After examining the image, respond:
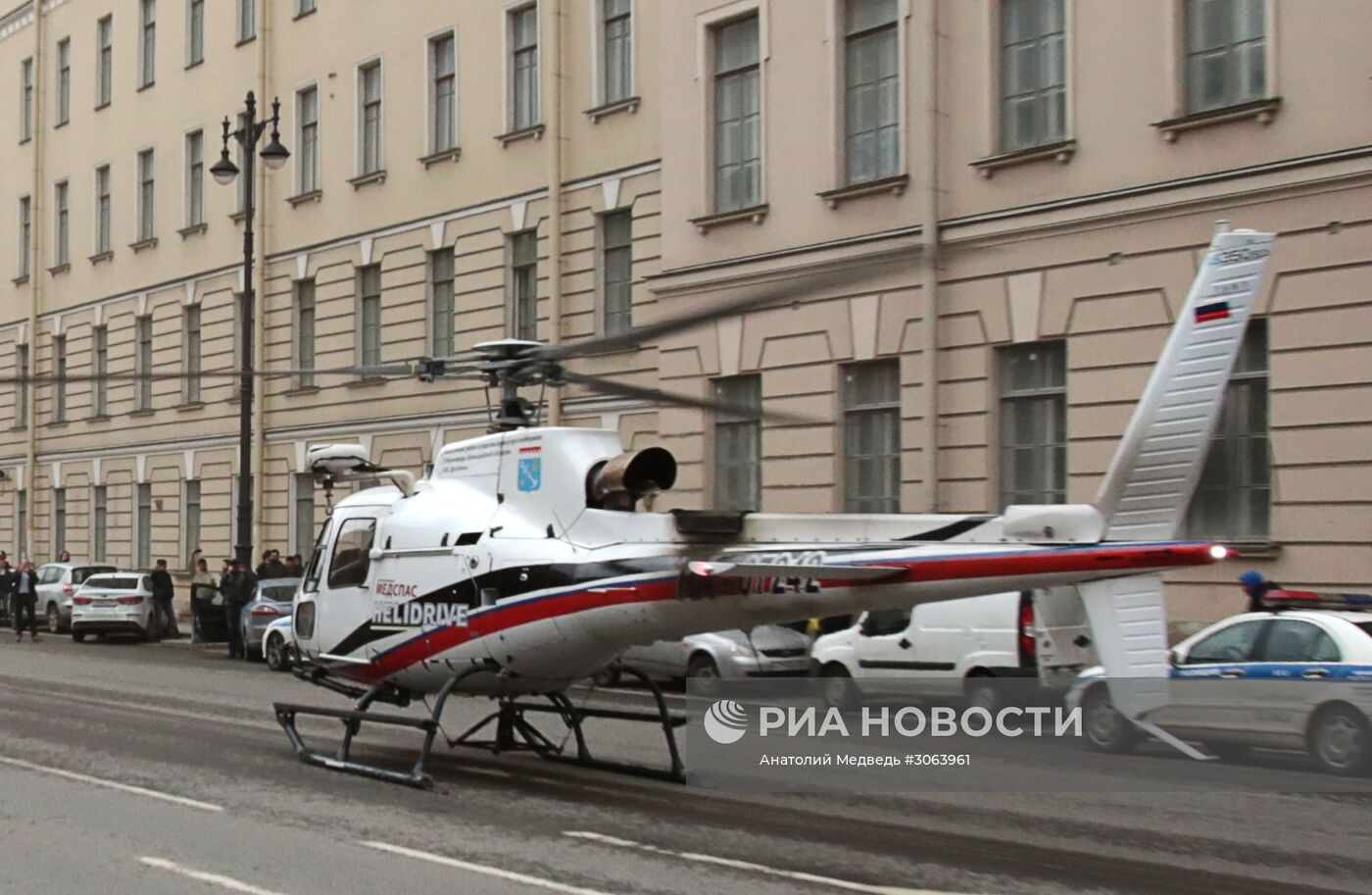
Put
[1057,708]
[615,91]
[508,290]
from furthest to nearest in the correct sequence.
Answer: [508,290] → [615,91] → [1057,708]

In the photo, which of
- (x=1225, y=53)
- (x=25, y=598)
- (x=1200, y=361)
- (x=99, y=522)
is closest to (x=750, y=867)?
(x=1200, y=361)

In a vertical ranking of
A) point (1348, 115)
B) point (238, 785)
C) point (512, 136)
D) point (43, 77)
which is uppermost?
point (43, 77)

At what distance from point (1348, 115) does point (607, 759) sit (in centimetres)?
1072

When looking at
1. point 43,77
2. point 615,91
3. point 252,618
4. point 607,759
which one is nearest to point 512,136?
point 615,91

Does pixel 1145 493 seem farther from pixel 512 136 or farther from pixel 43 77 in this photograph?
pixel 43 77

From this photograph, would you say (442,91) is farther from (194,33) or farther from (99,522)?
(99,522)

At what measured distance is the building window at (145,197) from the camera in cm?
4209

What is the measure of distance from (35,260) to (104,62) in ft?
19.1

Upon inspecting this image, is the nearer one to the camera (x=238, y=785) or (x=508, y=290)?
(x=238, y=785)

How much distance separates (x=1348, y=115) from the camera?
1912 centimetres

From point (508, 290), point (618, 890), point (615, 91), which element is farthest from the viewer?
point (508, 290)

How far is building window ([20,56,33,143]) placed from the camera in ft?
157

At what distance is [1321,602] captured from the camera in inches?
614

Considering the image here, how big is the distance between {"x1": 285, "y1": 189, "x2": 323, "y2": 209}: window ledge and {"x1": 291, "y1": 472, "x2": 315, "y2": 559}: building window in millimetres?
5455
